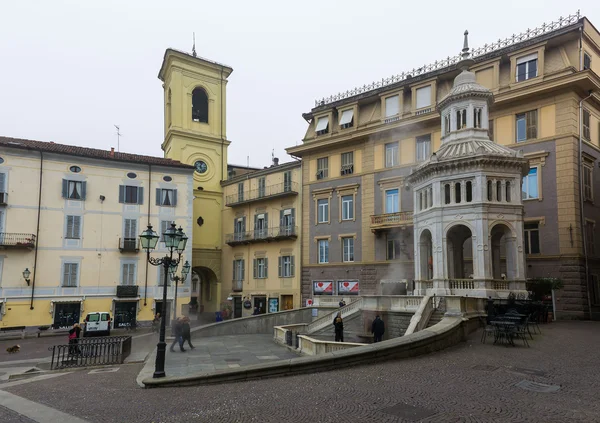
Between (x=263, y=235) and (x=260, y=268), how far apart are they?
111 inches

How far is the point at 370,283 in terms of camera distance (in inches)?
1265

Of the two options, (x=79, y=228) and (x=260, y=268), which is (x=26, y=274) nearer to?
(x=79, y=228)

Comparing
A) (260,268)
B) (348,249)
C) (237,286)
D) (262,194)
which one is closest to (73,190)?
(262,194)

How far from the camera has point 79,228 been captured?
34.0 meters

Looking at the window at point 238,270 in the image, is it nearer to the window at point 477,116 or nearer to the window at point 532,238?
the window at point 532,238

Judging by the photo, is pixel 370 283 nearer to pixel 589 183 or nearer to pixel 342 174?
pixel 342 174

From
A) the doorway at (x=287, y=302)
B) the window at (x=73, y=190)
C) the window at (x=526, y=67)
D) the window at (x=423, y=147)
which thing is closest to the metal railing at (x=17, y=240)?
the window at (x=73, y=190)

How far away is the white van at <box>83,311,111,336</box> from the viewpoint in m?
28.5

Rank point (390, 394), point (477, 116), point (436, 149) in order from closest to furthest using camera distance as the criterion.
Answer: point (390, 394)
point (477, 116)
point (436, 149)

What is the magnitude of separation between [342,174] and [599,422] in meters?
28.9

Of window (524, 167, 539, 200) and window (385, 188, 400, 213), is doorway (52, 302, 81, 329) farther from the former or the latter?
window (524, 167, 539, 200)

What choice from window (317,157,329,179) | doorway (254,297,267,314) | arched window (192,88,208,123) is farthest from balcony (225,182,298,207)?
arched window (192,88,208,123)

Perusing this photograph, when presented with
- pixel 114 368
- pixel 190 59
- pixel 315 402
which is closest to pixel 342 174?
pixel 190 59

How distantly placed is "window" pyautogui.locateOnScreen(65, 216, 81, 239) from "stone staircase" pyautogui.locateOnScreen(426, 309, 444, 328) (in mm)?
26266
